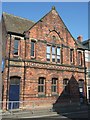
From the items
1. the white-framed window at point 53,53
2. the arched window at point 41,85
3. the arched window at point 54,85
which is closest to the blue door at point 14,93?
the arched window at point 41,85

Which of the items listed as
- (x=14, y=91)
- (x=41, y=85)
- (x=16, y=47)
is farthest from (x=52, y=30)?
(x=14, y=91)

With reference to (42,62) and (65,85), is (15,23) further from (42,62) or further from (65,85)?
(65,85)

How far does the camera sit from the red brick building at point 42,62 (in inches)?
776

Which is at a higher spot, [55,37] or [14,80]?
[55,37]

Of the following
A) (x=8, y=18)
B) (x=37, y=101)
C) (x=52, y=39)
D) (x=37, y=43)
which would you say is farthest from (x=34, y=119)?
(x=8, y=18)

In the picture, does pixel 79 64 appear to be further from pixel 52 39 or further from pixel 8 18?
pixel 8 18

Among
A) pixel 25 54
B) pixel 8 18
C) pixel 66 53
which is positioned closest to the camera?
pixel 25 54

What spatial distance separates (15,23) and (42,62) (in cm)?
599

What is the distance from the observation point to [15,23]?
22625 millimetres

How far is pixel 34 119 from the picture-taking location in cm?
1370

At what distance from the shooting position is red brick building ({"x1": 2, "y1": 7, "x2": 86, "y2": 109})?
19.7 m

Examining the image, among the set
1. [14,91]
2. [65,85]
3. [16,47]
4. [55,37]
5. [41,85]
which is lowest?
[14,91]

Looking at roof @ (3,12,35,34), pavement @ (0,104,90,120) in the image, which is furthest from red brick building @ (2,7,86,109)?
pavement @ (0,104,90,120)

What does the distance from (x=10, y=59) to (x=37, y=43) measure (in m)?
4.13
